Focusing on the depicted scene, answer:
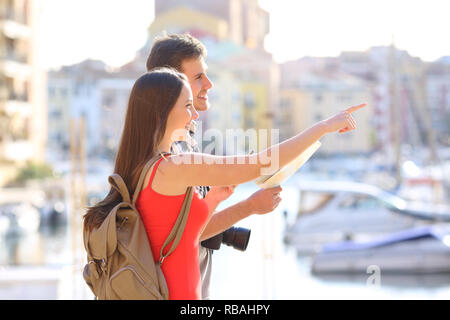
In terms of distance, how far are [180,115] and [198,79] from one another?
0.26 meters

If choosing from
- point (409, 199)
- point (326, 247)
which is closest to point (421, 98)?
point (409, 199)

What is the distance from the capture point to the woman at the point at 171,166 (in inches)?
48.3

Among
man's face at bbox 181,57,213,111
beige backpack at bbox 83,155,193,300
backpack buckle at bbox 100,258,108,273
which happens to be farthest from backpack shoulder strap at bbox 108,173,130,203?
man's face at bbox 181,57,213,111

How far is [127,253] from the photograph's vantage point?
1.20 metres

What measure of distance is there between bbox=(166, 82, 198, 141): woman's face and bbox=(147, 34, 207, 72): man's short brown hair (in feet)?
0.76

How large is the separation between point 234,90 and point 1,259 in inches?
1125

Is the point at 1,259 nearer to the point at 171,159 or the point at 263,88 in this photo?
the point at 171,159

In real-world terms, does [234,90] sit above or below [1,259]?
above

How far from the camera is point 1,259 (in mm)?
14500

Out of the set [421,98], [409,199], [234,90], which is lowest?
[409,199]

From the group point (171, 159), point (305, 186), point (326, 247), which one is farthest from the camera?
point (305, 186)

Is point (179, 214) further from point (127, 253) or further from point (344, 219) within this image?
point (344, 219)
